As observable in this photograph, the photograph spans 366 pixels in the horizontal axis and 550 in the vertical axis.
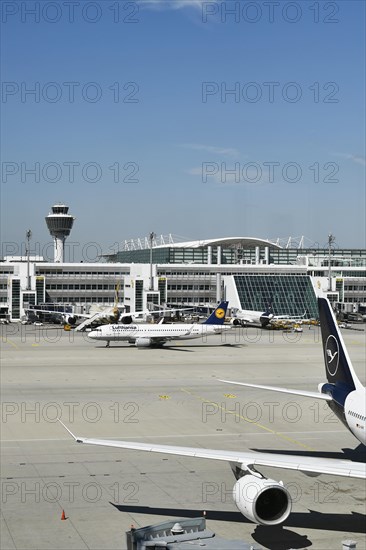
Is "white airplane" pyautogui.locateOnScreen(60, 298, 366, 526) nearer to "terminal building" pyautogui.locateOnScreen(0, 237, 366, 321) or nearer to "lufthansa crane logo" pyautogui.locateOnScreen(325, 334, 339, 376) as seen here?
"lufthansa crane logo" pyautogui.locateOnScreen(325, 334, 339, 376)

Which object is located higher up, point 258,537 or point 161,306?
→ point 161,306

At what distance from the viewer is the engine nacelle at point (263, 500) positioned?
23.1 m

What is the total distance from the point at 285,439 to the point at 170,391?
17.1 meters

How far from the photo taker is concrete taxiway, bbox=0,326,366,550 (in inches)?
1025

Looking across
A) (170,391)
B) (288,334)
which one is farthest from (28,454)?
(288,334)

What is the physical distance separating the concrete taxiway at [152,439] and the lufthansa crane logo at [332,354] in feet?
15.9

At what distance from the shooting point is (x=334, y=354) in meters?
33.8

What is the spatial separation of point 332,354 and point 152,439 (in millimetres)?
11846

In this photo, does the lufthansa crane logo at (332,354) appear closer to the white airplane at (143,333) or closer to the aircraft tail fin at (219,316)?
the white airplane at (143,333)

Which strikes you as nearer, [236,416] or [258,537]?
[258,537]

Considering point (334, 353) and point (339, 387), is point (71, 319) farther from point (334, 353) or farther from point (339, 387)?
point (339, 387)

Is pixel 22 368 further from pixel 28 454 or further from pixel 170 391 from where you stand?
pixel 28 454

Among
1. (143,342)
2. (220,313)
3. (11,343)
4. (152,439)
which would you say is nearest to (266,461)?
(152,439)

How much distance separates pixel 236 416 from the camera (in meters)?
46.8
